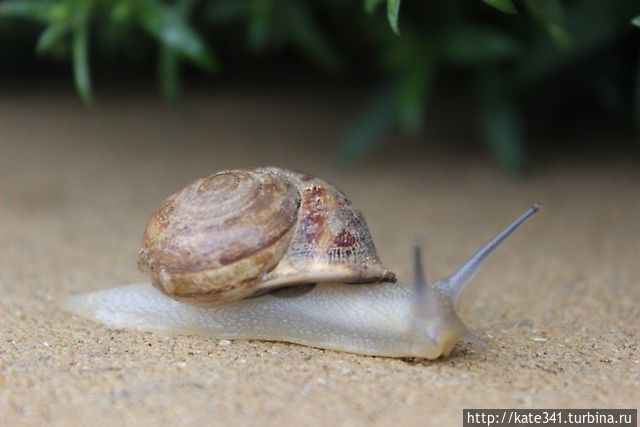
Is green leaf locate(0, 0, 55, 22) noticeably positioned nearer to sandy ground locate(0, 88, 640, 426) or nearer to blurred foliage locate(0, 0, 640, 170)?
blurred foliage locate(0, 0, 640, 170)

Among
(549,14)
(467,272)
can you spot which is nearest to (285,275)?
(467,272)

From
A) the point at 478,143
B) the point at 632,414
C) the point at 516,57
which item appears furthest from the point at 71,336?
the point at 478,143

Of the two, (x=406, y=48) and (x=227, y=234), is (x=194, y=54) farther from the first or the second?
(x=227, y=234)

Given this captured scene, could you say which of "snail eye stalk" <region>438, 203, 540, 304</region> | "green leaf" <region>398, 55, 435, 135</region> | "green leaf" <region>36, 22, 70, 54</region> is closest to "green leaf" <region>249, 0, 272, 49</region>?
"green leaf" <region>398, 55, 435, 135</region>

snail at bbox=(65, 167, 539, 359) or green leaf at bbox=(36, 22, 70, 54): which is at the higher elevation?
green leaf at bbox=(36, 22, 70, 54)

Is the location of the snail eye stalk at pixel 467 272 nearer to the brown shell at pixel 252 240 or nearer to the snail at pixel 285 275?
the snail at pixel 285 275

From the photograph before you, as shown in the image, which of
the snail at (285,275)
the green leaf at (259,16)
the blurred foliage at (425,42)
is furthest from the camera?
the green leaf at (259,16)

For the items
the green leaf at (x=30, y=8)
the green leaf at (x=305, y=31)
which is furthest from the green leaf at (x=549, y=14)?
the green leaf at (x=30, y=8)
